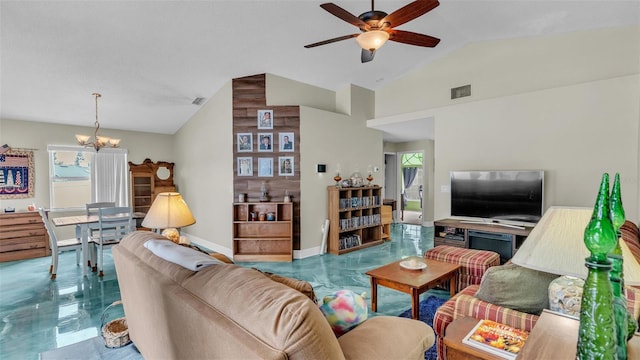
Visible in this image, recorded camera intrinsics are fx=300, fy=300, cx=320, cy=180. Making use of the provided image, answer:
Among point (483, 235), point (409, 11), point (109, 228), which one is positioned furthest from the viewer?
point (109, 228)

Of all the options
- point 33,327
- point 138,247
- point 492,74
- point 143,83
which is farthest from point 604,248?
point 143,83

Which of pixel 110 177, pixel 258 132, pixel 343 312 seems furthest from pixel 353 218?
pixel 110 177

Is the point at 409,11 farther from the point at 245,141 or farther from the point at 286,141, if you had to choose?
the point at 245,141

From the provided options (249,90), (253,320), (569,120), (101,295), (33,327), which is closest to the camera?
(253,320)

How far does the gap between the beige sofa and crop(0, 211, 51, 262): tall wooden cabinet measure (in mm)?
4806

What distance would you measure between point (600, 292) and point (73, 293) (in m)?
4.65

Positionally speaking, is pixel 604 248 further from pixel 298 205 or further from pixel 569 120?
pixel 298 205

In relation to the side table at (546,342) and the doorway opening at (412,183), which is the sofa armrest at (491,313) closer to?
the side table at (546,342)

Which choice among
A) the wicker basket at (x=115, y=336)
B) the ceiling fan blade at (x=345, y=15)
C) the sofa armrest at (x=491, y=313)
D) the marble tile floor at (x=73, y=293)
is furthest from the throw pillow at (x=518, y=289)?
the wicker basket at (x=115, y=336)

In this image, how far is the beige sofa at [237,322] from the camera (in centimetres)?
88

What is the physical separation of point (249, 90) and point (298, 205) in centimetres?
213

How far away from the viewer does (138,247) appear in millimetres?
1887

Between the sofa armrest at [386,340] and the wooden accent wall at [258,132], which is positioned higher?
the wooden accent wall at [258,132]

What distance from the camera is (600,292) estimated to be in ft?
2.65
